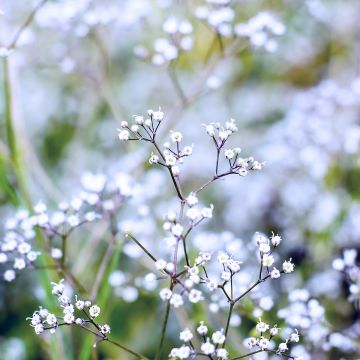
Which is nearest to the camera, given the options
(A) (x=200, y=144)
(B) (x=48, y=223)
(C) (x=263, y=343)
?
(C) (x=263, y=343)

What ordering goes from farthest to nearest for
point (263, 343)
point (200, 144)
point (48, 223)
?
1. point (200, 144)
2. point (48, 223)
3. point (263, 343)

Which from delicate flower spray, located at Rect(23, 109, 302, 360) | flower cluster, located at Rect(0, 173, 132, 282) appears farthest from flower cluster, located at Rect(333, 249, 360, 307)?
flower cluster, located at Rect(0, 173, 132, 282)

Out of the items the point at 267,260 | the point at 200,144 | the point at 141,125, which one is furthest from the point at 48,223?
the point at 200,144

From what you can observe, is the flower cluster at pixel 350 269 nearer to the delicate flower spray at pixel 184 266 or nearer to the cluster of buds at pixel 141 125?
the delicate flower spray at pixel 184 266

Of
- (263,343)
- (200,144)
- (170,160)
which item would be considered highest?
(200,144)

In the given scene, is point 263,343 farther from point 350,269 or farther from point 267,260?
point 350,269

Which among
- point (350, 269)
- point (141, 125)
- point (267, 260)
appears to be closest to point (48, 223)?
point (141, 125)

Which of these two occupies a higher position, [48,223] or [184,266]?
[48,223]

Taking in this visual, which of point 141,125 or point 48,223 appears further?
point 48,223

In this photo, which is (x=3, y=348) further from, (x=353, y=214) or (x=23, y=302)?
(x=353, y=214)
